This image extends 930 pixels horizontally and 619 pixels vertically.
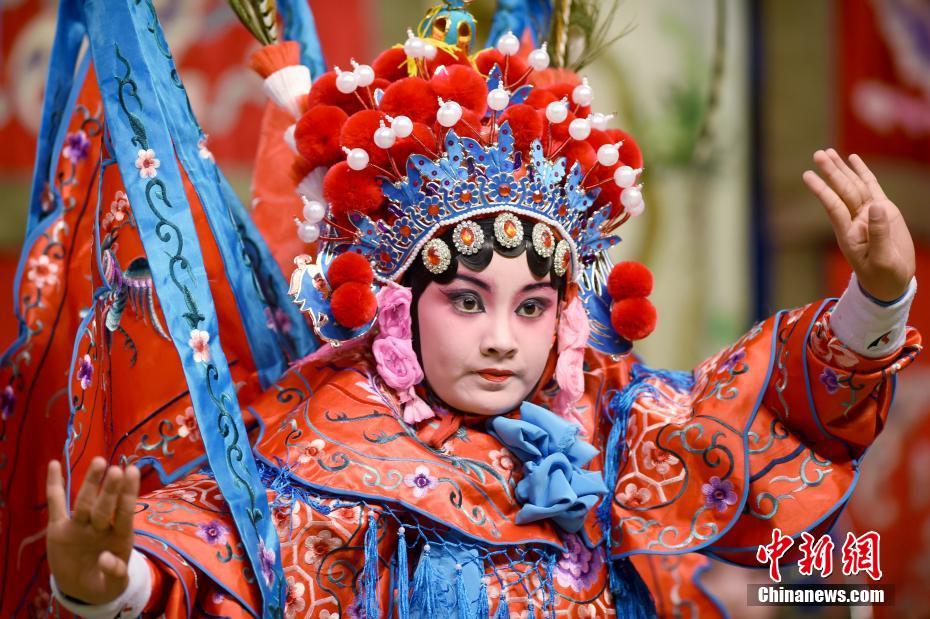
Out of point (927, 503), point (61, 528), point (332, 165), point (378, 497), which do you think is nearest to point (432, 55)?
point (332, 165)

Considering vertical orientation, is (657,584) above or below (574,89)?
below

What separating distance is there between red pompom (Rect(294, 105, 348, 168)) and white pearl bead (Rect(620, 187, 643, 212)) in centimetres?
49

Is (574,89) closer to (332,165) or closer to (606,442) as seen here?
(332,165)

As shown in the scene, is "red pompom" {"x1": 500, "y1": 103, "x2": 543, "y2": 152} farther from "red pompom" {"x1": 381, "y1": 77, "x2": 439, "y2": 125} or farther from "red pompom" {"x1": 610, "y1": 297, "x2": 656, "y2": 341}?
"red pompom" {"x1": 610, "y1": 297, "x2": 656, "y2": 341}

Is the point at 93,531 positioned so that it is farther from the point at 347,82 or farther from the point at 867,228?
the point at 867,228

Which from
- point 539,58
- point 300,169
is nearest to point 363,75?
point 300,169

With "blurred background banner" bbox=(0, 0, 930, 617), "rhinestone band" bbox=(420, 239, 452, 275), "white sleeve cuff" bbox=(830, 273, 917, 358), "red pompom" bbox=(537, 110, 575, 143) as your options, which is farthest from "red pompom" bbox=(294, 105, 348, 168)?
"blurred background banner" bbox=(0, 0, 930, 617)

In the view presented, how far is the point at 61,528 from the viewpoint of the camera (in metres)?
1.46

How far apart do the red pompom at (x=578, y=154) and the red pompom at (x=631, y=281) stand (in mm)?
191

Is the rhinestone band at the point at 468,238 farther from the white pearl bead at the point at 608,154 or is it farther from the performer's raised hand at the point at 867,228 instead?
the performer's raised hand at the point at 867,228

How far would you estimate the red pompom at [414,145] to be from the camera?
6.18 ft

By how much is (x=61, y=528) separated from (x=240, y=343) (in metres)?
0.65

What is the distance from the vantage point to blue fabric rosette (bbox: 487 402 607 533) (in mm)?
1865

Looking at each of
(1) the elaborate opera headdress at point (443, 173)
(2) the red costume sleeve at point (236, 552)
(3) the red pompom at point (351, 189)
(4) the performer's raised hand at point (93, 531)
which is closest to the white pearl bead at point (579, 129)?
(1) the elaborate opera headdress at point (443, 173)
